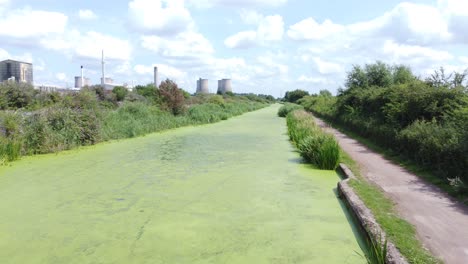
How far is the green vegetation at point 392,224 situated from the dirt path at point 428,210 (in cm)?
13

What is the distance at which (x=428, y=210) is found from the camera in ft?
18.9

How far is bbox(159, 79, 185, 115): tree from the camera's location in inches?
1085

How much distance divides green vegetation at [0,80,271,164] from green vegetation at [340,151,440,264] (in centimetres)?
935

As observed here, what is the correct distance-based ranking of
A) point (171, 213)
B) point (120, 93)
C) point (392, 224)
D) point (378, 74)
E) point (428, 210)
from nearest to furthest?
point (392, 224), point (428, 210), point (171, 213), point (378, 74), point (120, 93)

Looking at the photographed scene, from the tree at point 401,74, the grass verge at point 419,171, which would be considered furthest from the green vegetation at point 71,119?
the tree at point 401,74

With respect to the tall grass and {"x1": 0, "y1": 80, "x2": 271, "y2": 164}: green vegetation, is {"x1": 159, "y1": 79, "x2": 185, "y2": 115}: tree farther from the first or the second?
the tall grass

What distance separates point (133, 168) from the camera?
32.8ft

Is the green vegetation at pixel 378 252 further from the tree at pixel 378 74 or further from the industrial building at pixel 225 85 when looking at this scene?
the industrial building at pixel 225 85

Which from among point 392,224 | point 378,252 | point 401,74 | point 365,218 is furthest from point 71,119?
point 401,74

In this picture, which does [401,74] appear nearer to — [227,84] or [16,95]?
[16,95]

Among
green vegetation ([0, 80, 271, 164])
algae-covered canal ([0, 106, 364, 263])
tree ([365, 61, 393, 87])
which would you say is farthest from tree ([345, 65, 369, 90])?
algae-covered canal ([0, 106, 364, 263])

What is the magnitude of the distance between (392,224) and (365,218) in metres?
0.34

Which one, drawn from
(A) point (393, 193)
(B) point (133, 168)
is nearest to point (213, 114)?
(B) point (133, 168)

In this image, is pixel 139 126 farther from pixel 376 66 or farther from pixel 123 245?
pixel 376 66
